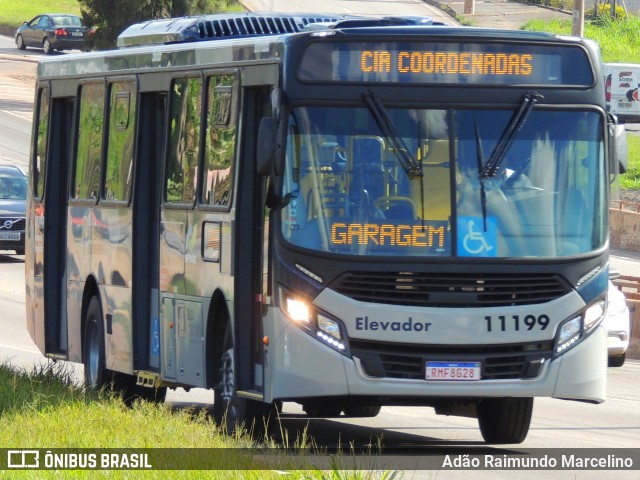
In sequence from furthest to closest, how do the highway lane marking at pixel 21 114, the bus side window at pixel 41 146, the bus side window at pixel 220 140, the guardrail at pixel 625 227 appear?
the highway lane marking at pixel 21 114 → the guardrail at pixel 625 227 → the bus side window at pixel 41 146 → the bus side window at pixel 220 140

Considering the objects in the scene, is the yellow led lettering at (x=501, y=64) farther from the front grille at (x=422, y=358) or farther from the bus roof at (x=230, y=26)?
the bus roof at (x=230, y=26)

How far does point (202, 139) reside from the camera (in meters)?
12.2

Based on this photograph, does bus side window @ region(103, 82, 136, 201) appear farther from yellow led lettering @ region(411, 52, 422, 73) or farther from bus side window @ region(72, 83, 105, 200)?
yellow led lettering @ region(411, 52, 422, 73)

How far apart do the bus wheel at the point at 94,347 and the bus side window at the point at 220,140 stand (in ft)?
9.29

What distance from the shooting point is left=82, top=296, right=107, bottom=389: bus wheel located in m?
14.4

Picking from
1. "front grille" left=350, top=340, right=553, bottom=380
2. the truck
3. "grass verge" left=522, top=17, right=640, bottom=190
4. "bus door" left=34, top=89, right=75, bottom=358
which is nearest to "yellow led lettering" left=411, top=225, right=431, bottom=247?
"front grille" left=350, top=340, right=553, bottom=380

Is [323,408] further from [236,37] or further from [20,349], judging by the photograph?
Result: [20,349]

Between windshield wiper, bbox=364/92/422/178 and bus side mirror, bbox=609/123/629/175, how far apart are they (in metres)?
1.43

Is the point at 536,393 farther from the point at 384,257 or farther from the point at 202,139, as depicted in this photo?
the point at 202,139

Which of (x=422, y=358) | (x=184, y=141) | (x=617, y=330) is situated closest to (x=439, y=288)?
(x=422, y=358)

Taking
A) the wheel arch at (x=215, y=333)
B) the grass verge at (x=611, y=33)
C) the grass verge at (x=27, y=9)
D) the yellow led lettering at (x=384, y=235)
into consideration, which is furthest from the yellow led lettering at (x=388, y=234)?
the grass verge at (x=27, y=9)

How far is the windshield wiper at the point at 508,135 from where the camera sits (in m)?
10.7

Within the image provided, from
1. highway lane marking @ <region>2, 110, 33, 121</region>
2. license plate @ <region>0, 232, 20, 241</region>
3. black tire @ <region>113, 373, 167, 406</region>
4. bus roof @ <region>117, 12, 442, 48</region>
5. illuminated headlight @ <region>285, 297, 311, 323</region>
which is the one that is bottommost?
license plate @ <region>0, 232, 20, 241</region>

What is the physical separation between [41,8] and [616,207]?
1908 inches
